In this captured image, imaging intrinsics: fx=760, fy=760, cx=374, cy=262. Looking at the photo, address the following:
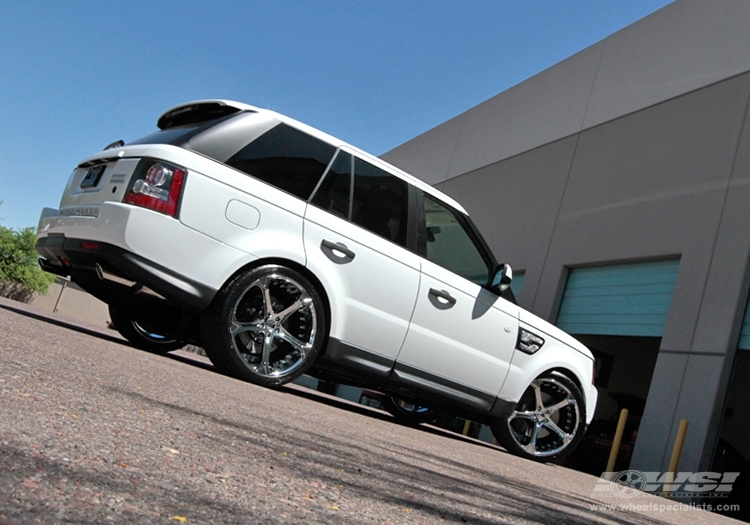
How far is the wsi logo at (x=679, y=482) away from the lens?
869 cm

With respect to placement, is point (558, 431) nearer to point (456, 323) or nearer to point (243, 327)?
point (456, 323)

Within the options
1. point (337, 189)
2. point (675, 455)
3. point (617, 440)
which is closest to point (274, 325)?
point (337, 189)

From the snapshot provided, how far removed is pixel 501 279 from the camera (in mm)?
6078

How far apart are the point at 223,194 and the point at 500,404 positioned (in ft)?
9.60

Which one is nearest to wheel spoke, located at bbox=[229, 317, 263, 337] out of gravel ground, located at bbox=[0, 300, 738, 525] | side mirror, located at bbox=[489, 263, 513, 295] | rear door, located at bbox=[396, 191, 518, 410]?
gravel ground, located at bbox=[0, 300, 738, 525]

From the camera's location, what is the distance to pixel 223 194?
481cm

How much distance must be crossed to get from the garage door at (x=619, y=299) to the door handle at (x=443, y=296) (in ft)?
18.2

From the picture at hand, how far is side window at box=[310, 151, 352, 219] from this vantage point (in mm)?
5324

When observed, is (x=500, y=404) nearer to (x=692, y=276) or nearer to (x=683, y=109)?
(x=692, y=276)

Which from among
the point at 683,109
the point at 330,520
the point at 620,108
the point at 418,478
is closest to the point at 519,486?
the point at 418,478

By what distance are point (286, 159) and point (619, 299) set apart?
25.2 feet

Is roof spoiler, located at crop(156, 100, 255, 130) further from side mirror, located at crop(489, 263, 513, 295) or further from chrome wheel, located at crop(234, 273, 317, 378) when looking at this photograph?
side mirror, located at crop(489, 263, 513, 295)

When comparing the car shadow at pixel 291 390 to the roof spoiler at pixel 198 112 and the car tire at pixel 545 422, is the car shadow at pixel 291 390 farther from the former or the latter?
the roof spoiler at pixel 198 112

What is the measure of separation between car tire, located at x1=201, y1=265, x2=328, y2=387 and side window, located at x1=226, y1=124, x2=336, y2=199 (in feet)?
2.04
